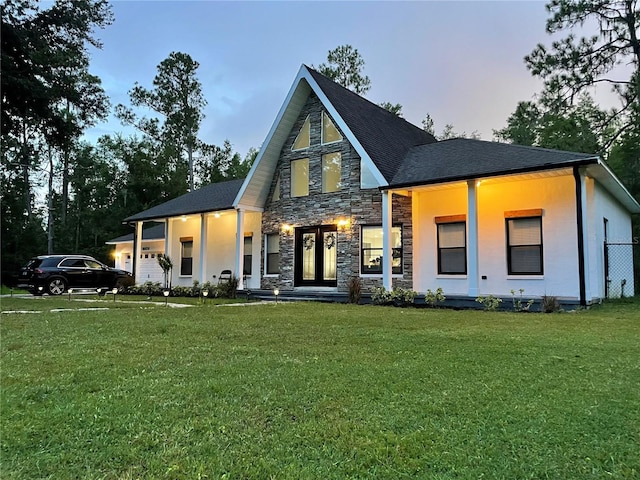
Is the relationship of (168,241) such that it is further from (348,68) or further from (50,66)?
(348,68)

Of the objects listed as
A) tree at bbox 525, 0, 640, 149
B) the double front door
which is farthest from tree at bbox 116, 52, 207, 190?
tree at bbox 525, 0, 640, 149

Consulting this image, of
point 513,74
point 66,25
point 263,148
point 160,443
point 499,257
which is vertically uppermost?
point 513,74

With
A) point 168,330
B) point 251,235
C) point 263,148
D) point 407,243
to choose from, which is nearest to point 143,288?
point 251,235

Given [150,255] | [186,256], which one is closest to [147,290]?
[186,256]

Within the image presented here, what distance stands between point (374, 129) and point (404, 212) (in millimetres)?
3245

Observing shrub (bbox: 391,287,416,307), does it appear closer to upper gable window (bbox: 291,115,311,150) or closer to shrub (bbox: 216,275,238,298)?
shrub (bbox: 216,275,238,298)

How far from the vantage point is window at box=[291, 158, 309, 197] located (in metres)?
15.5

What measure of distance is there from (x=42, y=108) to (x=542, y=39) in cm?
1881

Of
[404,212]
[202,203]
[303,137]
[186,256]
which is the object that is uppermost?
[303,137]

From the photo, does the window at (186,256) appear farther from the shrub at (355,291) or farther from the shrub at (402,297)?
the shrub at (402,297)

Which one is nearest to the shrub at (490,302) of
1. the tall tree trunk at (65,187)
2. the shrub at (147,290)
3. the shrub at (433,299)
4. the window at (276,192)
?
the shrub at (433,299)

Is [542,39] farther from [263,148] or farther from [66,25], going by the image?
[66,25]

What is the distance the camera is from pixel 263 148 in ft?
50.5

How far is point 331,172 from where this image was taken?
14820 mm
